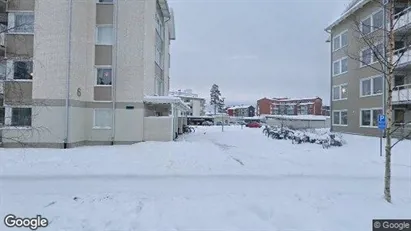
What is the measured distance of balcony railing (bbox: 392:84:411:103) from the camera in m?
25.1

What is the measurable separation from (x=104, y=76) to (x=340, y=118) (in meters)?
26.6

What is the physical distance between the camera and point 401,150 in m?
19.8

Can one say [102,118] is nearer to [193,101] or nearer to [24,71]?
[24,71]

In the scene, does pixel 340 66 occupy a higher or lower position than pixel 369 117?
higher

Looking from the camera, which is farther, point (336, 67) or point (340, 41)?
point (336, 67)

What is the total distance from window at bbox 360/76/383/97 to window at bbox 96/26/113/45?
2276 centimetres

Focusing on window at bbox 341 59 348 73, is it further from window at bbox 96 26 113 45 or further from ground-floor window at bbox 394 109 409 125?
window at bbox 96 26 113 45

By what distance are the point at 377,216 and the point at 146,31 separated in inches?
822

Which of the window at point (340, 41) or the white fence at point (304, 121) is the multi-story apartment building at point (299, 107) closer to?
the white fence at point (304, 121)

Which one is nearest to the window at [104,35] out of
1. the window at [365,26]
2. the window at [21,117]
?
the window at [21,117]

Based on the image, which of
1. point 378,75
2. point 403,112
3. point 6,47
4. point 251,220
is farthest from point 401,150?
point 6,47

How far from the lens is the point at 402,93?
2600 centimetres

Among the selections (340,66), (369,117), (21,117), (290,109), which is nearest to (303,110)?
(290,109)

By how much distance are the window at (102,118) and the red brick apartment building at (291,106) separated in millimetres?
87982
